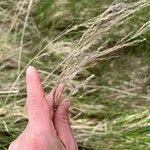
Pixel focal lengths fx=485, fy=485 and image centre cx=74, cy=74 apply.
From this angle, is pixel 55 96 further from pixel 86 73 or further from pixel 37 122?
pixel 86 73

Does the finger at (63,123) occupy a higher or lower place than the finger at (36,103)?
lower

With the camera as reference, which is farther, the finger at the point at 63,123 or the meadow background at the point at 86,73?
the meadow background at the point at 86,73

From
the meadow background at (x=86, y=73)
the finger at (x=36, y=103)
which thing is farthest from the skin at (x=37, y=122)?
the meadow background at (x=86, y=73)

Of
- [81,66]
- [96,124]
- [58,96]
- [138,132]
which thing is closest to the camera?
[81,66]

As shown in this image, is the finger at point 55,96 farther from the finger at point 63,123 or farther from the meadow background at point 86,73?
the meadow background at point 86,73

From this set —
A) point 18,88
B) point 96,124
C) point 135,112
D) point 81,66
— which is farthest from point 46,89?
point 81,66

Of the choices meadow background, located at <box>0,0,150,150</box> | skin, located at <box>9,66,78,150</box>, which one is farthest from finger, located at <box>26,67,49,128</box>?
meadow background, located at <box>0,0,150,150</box>

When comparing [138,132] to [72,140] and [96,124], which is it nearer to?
[96,124]
